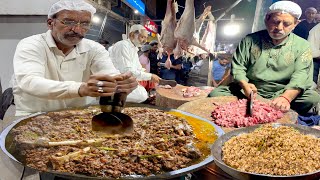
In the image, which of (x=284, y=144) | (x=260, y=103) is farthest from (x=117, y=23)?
(x=284, y=144)

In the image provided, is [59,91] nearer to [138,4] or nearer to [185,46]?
[138,4]

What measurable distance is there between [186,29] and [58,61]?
2843 millimetres

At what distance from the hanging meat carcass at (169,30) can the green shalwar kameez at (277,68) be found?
72.3 inches

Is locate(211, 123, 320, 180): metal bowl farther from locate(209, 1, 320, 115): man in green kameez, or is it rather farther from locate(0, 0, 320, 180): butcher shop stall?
locate(209, 1, 320, 115): man in green kameez

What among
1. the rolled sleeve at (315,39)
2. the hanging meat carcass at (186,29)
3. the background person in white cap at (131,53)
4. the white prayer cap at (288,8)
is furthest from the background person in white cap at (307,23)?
the background person in white cap at (131,53)

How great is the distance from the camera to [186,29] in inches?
195

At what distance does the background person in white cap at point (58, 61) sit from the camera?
7.25ft

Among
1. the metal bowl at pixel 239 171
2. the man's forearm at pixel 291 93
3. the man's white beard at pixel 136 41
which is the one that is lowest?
the metal bowl at pixel 239 171

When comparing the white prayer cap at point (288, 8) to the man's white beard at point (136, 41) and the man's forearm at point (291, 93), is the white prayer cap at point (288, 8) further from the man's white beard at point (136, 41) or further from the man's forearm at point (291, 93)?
the man's white beard at point (136, 41)

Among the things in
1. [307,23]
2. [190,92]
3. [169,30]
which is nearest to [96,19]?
[169,30]

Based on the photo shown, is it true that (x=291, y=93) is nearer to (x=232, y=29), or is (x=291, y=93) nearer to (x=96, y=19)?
(x=232, y=29)

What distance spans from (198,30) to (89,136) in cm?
423

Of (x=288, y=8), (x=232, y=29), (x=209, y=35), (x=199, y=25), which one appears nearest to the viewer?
(x=288, y=8)

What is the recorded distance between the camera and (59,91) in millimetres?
2131
